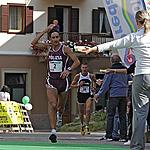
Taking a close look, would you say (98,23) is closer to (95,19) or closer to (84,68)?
(95,19)

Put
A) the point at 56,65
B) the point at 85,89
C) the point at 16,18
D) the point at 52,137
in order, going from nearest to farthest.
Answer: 1. the point at 52,137
2. the point at 56,65
3. the point at 85,89
4. the point at 16,18

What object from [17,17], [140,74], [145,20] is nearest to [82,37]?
[17,17]

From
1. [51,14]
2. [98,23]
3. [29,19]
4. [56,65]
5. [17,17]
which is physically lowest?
[56,65]

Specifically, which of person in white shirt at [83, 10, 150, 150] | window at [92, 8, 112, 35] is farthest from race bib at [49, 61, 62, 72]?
window at [92, 8, 112, 35]

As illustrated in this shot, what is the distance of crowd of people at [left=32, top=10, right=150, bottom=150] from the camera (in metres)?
8.92

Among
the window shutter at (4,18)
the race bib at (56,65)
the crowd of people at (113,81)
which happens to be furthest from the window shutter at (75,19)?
the race bib at (56,65)

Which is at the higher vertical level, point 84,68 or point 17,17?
point 17,17

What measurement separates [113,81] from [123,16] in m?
4.24

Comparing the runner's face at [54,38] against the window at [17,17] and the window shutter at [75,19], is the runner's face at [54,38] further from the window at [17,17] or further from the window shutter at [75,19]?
the window shutter at [75,19]

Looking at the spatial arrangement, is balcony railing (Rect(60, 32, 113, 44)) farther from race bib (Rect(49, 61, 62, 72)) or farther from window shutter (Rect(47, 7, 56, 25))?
race bib (Rect(49, 61, 62, 72))

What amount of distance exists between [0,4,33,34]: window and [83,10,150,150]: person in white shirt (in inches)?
1110

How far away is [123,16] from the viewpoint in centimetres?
1775

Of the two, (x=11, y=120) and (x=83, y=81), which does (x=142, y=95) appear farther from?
(x=11, y=120)

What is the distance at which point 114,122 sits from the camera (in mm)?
14625
